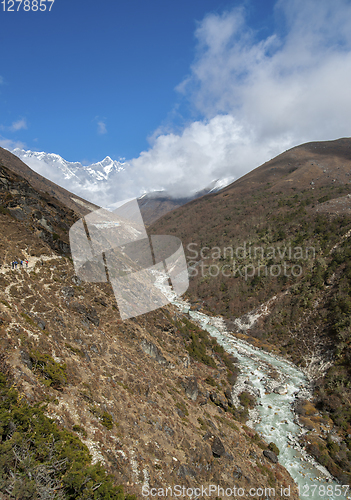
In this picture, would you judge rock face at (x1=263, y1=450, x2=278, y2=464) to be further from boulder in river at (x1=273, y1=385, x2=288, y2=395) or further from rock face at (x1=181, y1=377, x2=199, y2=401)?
boulder in river at (x1=273, y1=385, x2=288, y2=395)

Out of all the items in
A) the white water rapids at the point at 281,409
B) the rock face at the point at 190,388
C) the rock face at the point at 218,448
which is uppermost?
the rock face at the point at 190,388

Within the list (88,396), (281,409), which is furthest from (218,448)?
(281,409)

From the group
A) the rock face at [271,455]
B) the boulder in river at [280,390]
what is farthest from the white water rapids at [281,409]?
the rock face at [271,455]

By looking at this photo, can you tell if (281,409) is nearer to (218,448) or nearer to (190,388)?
(190,388)

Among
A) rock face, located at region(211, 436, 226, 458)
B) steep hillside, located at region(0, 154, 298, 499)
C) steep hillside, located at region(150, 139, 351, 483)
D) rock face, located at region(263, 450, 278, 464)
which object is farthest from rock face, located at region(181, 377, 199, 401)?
steep hillside, located at region(150, 139, 351, 483)

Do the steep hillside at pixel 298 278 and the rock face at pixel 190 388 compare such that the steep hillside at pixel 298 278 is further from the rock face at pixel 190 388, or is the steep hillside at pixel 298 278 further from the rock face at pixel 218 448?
the rock face at pixel 190 388

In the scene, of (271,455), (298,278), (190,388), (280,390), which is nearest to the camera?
(271,455)
